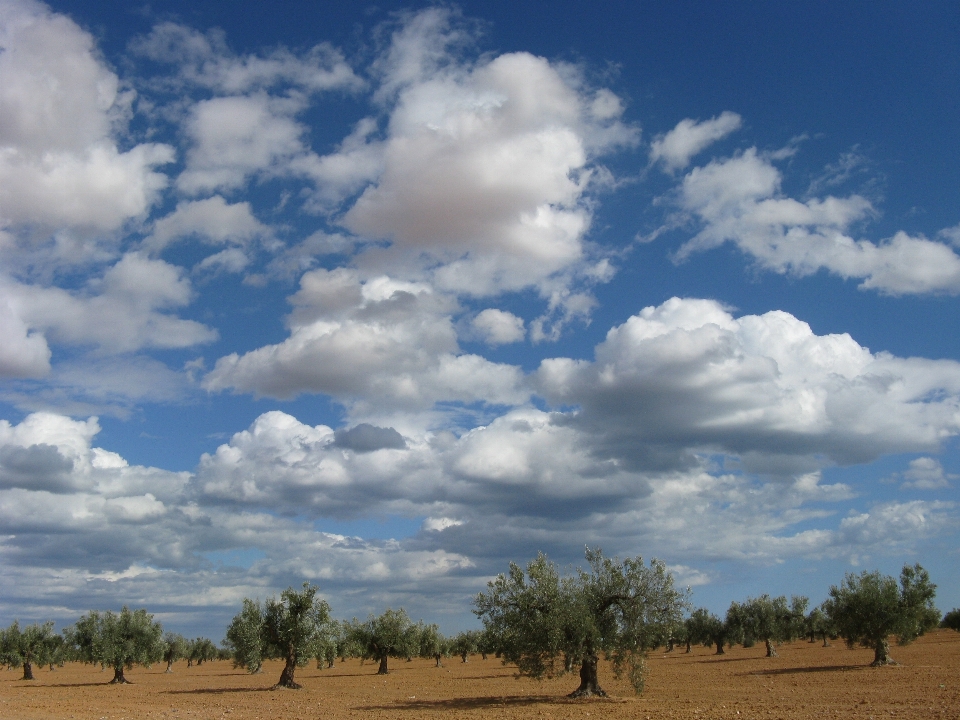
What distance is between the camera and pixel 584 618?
134 feet

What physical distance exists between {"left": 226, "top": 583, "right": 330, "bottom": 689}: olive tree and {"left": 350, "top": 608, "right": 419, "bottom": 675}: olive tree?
112ft

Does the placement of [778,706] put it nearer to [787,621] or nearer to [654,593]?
[654,593]

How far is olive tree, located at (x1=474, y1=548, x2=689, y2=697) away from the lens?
40.8 meters

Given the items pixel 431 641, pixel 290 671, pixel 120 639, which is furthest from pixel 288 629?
pixel 431 641

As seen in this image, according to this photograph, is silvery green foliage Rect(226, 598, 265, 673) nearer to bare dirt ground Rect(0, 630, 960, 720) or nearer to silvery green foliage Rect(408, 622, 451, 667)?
bare dirt ground Rect(0, 630, 960, 720)

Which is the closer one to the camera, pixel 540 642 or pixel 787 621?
pixel 540 642

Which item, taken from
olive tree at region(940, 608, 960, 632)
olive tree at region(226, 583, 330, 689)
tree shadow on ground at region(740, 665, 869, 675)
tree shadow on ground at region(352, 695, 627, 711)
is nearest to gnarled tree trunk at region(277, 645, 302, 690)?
olive tree at region(226, 583, 330, 689)

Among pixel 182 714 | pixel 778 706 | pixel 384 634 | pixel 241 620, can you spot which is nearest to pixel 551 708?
pixel 778 706

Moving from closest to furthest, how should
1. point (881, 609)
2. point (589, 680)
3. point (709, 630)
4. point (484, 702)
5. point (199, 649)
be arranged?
1. point (589, 680)
2. point (484, 702)
3. point (881, 609)
4. point (709, 630)
5. point (199, 649)

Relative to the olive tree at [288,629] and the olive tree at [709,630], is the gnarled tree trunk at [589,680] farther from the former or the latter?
the olive tree at [709,630]

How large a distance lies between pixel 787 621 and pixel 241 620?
83038 millimetres

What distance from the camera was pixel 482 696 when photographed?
1876 inches

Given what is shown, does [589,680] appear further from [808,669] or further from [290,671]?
[808,669]

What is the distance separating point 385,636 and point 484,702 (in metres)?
57.6
